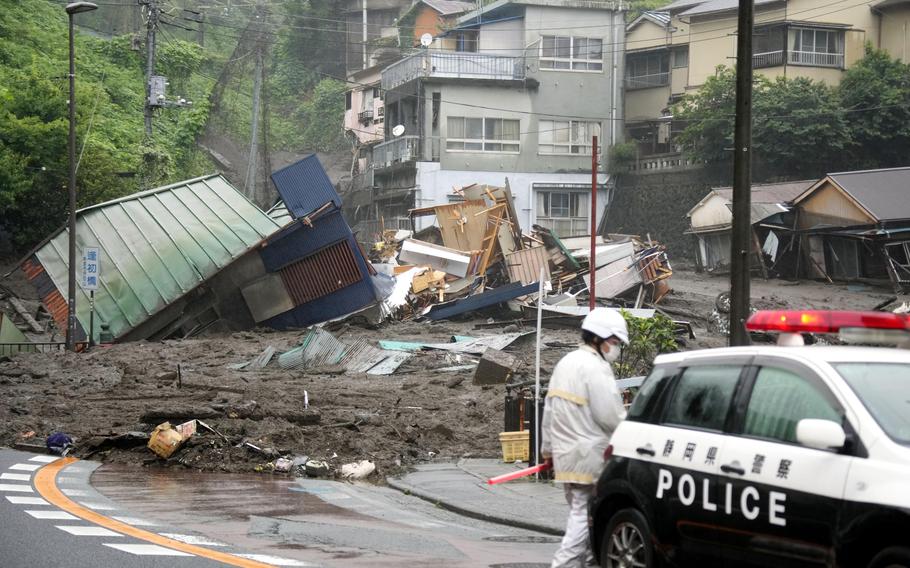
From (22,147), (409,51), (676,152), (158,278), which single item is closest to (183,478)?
(158,278)

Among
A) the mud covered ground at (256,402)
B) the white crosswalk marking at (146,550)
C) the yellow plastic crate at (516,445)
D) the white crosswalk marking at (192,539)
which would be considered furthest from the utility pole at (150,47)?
the white crosswalk marking at (146,550)

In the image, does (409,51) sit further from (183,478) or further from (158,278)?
(183,478)

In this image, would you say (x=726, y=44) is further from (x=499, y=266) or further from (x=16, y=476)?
(x=16, y=476)

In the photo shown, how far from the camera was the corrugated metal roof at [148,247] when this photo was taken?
3422 centimetres

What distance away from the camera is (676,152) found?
54594 millimetres

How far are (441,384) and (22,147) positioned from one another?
26.8 meters

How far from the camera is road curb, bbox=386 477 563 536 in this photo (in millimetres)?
11289

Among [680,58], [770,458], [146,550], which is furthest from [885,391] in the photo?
[680,58]

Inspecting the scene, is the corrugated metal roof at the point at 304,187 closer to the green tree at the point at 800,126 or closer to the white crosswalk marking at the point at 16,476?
the green tree at the point at 800,126

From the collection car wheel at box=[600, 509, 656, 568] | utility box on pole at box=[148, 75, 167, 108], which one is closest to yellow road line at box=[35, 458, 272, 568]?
car wheel at box=[600, 509, 656, 568]

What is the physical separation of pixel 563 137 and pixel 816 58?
12620 mm

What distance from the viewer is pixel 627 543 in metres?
7.30

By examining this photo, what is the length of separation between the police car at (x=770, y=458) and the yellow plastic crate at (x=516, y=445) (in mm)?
7712

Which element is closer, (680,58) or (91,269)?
(91,269)
